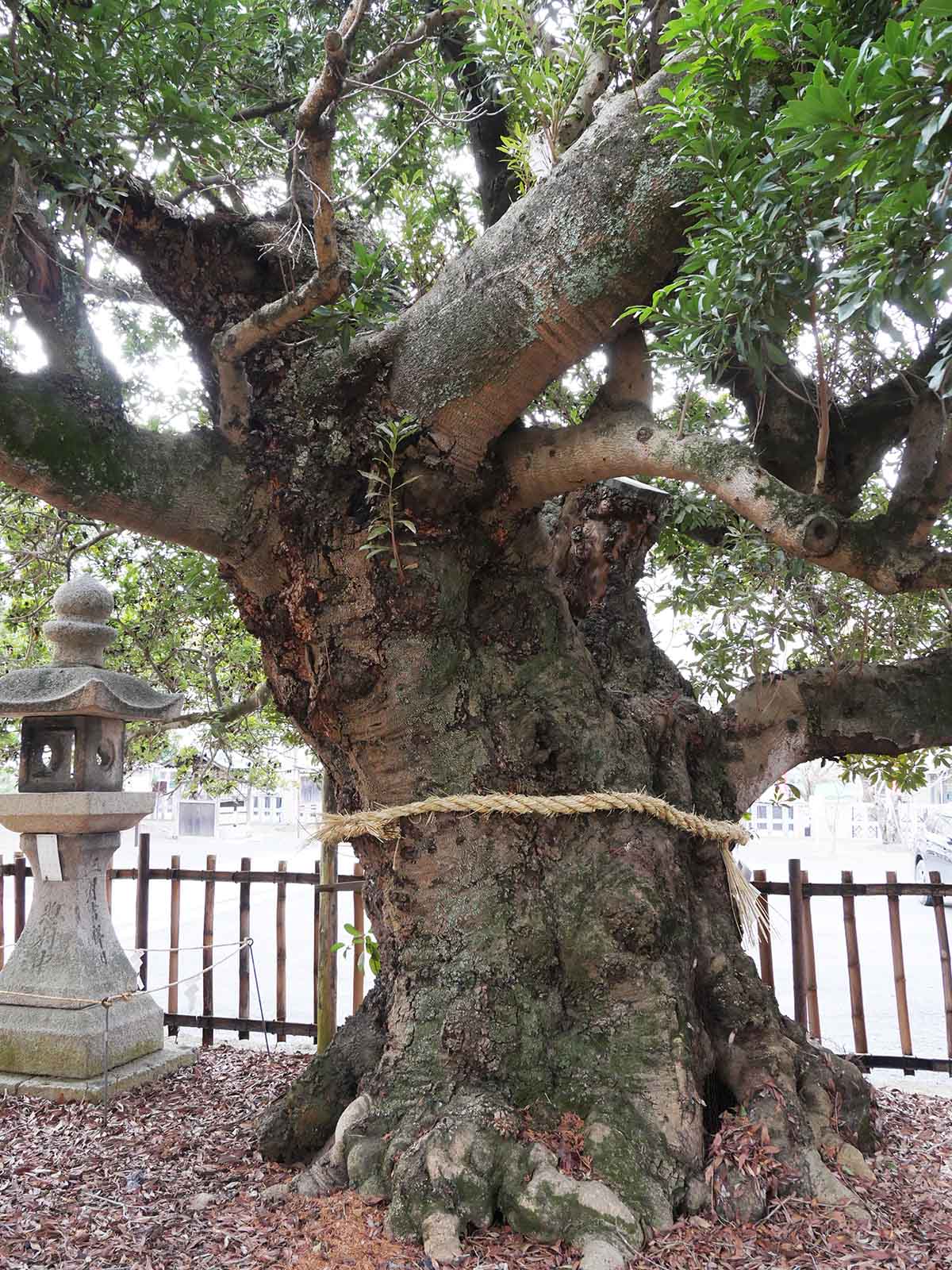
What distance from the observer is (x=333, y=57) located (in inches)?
90.5

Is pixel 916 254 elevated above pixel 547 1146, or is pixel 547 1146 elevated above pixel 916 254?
pixel 916 254

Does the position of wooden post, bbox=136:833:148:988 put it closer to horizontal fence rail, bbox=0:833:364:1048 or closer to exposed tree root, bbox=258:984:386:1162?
horizontal fence rail, bbox=0:833:364:1048

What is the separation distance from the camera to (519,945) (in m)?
3.24

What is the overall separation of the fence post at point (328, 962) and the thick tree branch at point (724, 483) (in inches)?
95.5

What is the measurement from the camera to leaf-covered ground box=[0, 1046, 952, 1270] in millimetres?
2643

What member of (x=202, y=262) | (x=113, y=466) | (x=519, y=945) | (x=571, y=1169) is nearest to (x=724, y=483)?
(x=519, y=945)

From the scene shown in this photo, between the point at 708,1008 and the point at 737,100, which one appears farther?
the point at 708,1008

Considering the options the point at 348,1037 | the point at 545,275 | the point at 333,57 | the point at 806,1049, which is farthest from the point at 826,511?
the point at 348,1037

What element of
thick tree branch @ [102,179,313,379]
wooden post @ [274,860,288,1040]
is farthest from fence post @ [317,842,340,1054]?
thick tree branch @ [102,179,313,379]

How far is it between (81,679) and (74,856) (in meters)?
1.08

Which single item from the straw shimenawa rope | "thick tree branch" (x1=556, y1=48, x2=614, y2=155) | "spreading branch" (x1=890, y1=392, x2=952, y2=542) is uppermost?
"thick tree branch" (x1=556, y1=48, x2=614, y2=155)

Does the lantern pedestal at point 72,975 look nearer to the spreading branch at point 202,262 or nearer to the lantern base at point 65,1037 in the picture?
the lantern base at point 65,1037

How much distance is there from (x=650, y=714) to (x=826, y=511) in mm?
1366

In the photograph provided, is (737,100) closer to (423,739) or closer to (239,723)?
(423,739)
